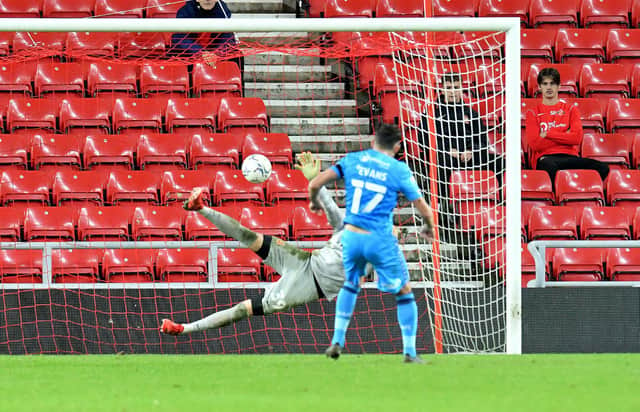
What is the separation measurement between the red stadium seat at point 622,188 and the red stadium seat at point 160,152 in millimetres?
5058

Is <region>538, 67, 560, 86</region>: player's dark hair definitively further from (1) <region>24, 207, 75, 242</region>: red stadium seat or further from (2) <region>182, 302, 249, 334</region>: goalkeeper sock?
(1) <region>24, 207, 75, 242</region>: red stadium seat

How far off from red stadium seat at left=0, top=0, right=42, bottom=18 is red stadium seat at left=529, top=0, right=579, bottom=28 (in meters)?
6.91

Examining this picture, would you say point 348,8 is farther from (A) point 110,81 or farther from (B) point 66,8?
(B) point 66,8

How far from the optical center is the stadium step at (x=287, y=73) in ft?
46.4

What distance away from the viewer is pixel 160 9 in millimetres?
14484

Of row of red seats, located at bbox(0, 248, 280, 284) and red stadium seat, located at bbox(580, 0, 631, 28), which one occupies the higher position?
red stadium seat, located at bbox(580, 0, 631, 28)

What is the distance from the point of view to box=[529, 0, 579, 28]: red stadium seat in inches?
605

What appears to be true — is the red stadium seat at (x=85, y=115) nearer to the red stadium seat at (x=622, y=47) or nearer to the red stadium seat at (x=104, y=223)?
the red stadium seat at (x=104, y=223)

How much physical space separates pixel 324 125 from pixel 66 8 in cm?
400

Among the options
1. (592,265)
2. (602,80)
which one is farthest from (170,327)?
(602,80)

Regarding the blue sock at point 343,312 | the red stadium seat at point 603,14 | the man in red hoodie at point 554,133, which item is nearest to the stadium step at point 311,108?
the man in red hoodie at point 554,133

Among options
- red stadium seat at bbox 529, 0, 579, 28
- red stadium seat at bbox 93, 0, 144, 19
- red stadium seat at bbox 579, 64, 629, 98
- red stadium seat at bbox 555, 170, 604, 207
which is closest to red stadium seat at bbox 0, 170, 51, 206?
red stadium seat at bbox 93, 0, 144, 19

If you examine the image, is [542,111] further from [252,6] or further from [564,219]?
[252,6]
